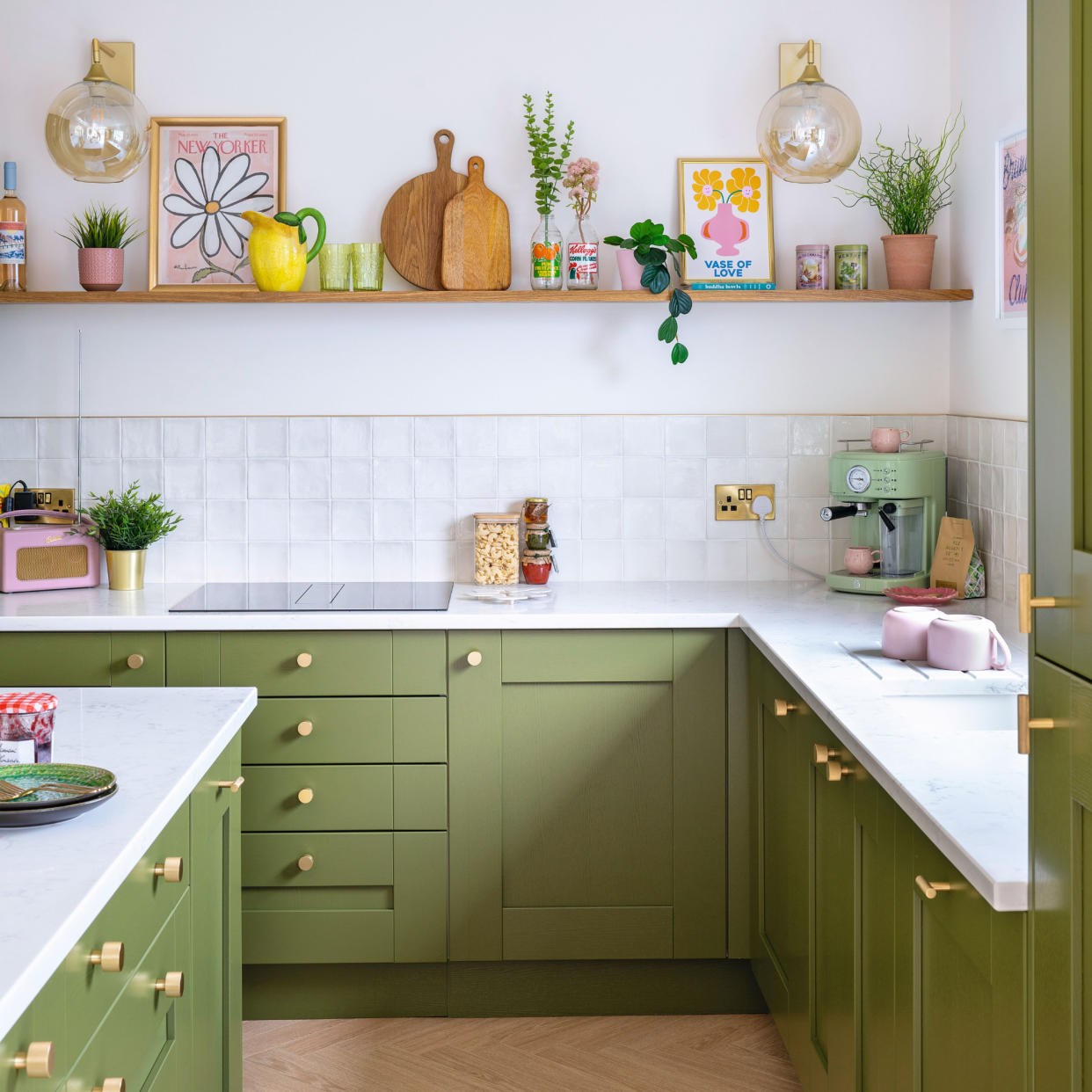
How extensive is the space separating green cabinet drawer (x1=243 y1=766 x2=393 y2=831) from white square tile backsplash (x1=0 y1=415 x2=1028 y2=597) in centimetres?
67

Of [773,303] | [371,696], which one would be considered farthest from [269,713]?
[773,303]

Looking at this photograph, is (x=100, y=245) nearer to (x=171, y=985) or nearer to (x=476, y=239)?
(x=476, y=239)

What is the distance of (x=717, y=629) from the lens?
286 cm

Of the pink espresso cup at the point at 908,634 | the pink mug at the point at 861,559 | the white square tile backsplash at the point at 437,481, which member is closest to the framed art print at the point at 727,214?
the white square tile backsplash at the point at 437,481

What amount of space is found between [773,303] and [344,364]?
44.8 inches

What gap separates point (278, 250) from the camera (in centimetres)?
312

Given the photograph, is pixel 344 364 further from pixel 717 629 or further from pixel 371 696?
pixel 717 629

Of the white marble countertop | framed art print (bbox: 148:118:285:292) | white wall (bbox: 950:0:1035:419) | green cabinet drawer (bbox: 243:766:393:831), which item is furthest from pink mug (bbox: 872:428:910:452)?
the white marble countertop

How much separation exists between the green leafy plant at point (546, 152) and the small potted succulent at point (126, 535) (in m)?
1.26

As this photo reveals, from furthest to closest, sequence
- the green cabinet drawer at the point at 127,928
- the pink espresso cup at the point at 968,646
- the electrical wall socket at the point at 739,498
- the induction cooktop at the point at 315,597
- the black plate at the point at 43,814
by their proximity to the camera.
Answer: the electrical wall socket at the point at 739,498
the induction cooktop at the point at 315,597
the pink espresso cup at the point at 968,646
the black plate at the point at 43,814
the green cabinet drawer at the point at 127,928

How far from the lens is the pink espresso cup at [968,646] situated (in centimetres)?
221

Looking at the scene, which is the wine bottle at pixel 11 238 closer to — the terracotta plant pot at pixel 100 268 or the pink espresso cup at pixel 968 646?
the terracotta plant pot at pixel 100 268

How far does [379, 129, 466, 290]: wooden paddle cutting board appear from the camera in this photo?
3.27 meters

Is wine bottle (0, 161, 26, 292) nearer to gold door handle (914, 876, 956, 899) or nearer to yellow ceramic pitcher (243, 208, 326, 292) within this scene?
yellow ceramic pitcher (243, 208, 326, 292)
